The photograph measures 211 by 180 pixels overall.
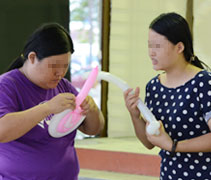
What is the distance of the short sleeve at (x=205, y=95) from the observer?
5.07 feet

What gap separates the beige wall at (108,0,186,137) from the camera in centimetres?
434

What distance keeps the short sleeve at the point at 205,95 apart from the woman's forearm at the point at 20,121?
55 centimetres

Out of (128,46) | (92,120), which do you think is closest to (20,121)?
(92,120)

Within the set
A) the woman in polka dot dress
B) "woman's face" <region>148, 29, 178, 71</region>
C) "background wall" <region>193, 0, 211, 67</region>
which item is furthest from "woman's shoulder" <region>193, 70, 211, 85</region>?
"background wall" <region>193, 0, 211, 67</region>

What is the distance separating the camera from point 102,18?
4.48 meters

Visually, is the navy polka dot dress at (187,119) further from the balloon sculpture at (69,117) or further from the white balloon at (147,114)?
the balloon sculpture at (69,117)

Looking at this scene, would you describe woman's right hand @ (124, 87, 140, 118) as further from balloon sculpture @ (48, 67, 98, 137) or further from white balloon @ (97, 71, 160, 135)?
balloon sculpture @ (48, 67, 98, 137)

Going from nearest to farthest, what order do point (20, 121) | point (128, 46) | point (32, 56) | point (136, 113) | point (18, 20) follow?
point (20, 121) → point (32, 56) → point (136, 113) → point (18, 20) → point (128, 46)

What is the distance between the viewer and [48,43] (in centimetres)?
154

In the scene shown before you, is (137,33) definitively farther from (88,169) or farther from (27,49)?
(27,49)

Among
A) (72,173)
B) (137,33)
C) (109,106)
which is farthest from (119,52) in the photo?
(72,173)

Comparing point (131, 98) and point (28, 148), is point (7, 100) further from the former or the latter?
point (131, 98)

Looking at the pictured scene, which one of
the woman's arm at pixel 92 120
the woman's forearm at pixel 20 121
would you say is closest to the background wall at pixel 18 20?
the woman's arm at pixel 92 120

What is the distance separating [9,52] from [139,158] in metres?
1.50
